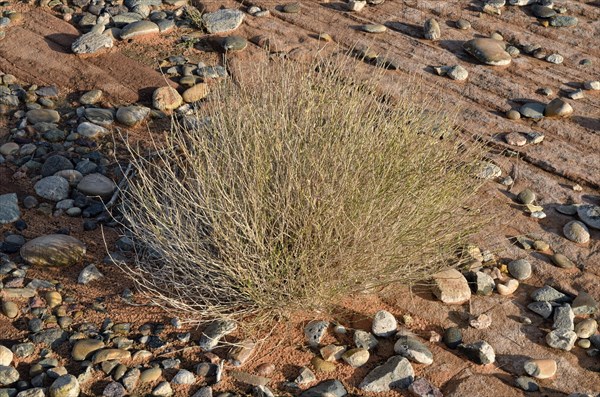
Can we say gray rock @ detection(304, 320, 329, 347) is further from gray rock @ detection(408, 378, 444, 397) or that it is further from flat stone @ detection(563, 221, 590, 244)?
flat stone @ detection(563, 221, 590, 244)

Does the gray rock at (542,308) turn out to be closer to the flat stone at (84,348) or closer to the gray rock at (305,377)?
the gray rock at (305,377)

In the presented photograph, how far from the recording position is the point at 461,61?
5.33 m

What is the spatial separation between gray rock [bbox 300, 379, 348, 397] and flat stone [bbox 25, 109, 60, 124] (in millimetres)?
2499

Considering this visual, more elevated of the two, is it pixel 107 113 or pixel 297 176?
pixel 297 176

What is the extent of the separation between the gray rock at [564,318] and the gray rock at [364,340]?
2.71ft

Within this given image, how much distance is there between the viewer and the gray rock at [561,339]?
3301 millimetres

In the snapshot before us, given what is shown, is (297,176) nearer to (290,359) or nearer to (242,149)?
(242,149)

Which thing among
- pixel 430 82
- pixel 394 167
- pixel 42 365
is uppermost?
pixel 394 167

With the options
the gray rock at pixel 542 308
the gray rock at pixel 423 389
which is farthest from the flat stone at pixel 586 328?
the gray rock at pixel 423 389

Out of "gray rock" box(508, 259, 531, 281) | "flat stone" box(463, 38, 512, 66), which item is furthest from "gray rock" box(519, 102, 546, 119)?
"gray rock" box(508, 259, 531, 281)

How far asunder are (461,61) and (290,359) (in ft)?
9.58

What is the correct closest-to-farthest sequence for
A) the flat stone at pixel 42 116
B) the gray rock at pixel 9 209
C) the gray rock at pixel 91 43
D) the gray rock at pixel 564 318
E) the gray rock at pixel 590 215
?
the gray rock at pixel 564 318, the gray rock at pixel 9 209, the gray rock at pixel 590 215, the flat stone at pixel 42 116, the gray rock at pixel 91 43

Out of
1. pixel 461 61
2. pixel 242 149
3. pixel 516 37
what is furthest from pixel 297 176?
pixel 516 37

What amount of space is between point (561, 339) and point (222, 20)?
133 inches
